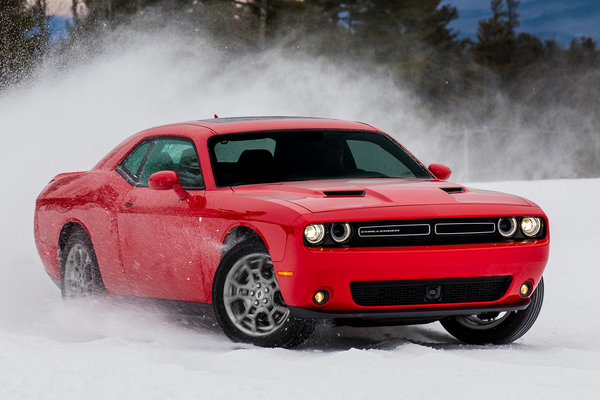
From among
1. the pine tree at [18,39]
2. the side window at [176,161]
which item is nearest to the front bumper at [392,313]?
the side window at [176,161]

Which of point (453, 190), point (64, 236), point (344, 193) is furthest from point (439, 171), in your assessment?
point (64, 236)

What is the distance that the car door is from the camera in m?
6.33

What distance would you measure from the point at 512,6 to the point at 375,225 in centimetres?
8813

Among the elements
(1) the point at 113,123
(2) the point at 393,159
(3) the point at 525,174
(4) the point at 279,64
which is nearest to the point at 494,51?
(3) the point at 525,174

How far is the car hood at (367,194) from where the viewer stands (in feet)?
18.3

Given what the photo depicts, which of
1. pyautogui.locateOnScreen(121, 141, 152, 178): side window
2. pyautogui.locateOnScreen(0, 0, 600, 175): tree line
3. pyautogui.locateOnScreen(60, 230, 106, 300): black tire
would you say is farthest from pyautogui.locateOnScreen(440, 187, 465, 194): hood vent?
pyautogui.locateOnScreen(0, 0, 600, 175): tree line

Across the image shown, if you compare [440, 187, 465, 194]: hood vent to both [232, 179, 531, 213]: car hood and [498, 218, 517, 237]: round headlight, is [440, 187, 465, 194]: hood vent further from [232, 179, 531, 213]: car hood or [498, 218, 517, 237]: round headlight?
[498, 218, 517, 237]: round headlight

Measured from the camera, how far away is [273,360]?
205 inches

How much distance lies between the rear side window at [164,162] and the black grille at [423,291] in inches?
58.3

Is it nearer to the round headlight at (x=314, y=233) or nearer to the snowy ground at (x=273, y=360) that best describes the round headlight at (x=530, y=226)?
the snowy ground at (x=273, y=360)

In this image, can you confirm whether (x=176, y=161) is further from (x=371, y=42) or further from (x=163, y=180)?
(x=371, y=42)

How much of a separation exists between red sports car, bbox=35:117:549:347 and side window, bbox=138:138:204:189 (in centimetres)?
1

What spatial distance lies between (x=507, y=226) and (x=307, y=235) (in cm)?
119

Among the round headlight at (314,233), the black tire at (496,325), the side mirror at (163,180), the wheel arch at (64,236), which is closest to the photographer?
the round headlight at (314,233)
